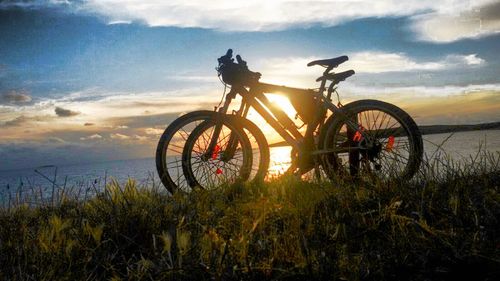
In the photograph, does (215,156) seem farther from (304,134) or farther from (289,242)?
(289,242)

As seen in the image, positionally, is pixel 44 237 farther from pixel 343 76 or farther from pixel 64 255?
pixel 343 76

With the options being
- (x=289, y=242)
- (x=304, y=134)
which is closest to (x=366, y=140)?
(x=304, y=134)

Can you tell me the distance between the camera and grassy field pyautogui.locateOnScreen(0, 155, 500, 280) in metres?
2.34

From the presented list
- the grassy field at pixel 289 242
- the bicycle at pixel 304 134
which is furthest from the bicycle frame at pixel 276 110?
the grassy field at pixel 289 242

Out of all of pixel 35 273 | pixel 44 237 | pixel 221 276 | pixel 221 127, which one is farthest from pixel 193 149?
pixel 221 276

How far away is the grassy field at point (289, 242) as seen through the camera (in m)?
2.34

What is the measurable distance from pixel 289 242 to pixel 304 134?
14.5 ft

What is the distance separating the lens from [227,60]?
732cm

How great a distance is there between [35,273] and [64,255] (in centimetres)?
22

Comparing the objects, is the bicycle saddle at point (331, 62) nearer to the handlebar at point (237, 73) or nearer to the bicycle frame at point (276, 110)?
the bicycle frame at point (276, 110)

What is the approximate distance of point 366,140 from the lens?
6.59 metres

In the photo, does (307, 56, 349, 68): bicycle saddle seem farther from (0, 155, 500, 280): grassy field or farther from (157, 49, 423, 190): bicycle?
(0, 155, 500, 280): grassy field

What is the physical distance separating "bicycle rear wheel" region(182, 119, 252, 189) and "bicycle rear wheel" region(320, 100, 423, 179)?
124 centimetres

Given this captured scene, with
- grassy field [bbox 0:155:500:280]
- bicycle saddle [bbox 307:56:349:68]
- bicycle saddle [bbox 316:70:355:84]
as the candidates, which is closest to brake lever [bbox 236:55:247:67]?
bicycle saddle [bbox 307:56:349:68]
